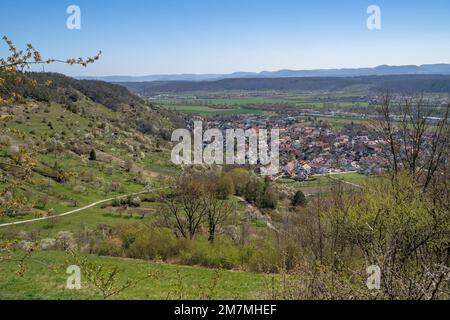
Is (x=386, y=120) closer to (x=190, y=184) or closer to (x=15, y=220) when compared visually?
(x=190, y=184)

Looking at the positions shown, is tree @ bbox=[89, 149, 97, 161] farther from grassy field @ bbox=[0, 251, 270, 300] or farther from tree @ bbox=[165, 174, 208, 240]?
grassy field @ bbox=[0, 251, 270, 300]

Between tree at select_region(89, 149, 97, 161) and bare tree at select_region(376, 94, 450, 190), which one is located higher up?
bare tree at select_region(376, 94, 450, 190)

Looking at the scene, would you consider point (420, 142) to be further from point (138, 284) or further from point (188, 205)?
point (188, 205)

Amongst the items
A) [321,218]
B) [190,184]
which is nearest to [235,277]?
[321,218]

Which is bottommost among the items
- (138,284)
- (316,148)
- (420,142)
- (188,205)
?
(316,148)

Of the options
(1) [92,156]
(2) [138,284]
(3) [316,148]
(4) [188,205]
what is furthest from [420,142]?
(3) [316,148]

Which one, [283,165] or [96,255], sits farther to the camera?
[283,165]

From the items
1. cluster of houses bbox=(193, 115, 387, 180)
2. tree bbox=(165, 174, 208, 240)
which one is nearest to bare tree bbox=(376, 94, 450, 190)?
tree bbox=(165, 174, 208, 240)

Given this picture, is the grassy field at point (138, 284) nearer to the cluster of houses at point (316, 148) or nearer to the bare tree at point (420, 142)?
the bare tree at point (420, 142)

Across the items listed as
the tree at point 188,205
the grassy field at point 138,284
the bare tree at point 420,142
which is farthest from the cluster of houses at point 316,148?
the grassy field at point 138,284

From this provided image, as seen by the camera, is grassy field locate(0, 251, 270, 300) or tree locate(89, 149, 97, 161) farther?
tree locate(89, 149, 97, 161)

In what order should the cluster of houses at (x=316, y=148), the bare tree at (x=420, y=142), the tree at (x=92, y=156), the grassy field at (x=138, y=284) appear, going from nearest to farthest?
1. the grassy field at (x=138, y=284)
2. the bare tree at (x=420, y=142)
3. the tree at (x=92, y=156)
4. the cluster of houses at (x=316, y=148)
